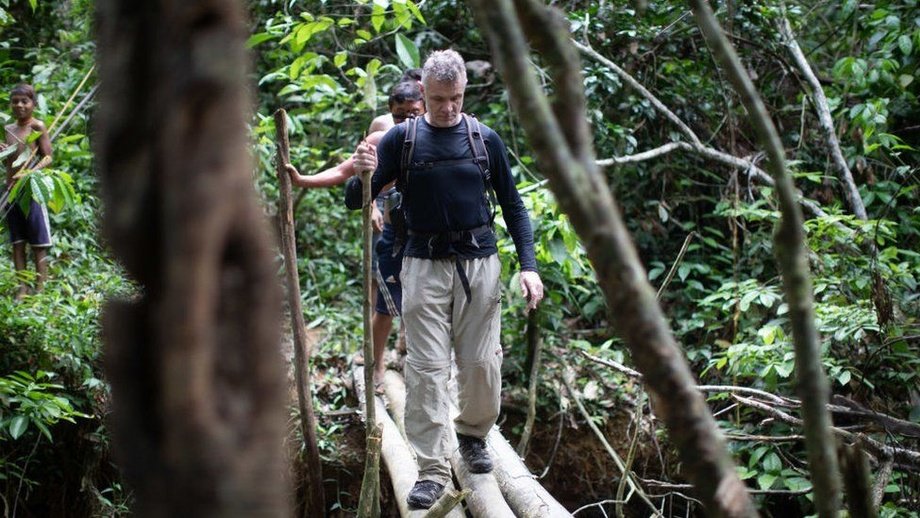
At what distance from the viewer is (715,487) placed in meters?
1.18

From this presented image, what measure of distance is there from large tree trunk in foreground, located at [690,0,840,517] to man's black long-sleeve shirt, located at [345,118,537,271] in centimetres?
259

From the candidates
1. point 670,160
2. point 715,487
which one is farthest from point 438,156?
point 670,160

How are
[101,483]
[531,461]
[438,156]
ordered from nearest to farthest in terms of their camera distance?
[438,156] < [101,483] < [531,461]

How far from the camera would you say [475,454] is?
4.37 metres

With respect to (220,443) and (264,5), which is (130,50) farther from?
(264,5)

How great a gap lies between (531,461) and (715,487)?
5.28 meters

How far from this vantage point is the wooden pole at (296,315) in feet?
13.2

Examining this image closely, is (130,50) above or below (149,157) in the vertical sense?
above

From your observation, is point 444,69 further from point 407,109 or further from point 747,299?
point 747,299

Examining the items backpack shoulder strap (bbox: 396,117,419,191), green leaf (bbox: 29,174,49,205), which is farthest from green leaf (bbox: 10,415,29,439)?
backpack shoulder strap (bbox: 396,117,419,191)

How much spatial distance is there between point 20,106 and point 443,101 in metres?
3.99

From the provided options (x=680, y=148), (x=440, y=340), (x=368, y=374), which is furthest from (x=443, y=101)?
(x=680, y=148)

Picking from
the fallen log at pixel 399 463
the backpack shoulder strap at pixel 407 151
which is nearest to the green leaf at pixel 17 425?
the fallen log at pixel 399 463

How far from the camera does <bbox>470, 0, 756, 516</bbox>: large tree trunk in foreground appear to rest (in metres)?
1.17
